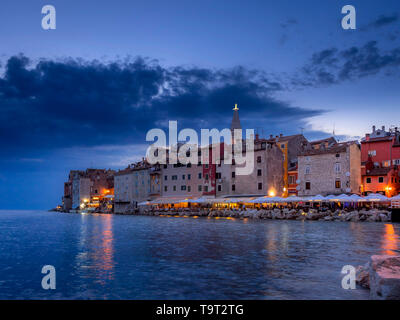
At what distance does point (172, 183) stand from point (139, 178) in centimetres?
1198

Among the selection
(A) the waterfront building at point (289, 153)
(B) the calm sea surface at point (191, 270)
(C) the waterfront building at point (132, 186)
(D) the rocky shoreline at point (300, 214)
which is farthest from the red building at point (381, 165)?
(C) the waterfront building at point (132, 186)

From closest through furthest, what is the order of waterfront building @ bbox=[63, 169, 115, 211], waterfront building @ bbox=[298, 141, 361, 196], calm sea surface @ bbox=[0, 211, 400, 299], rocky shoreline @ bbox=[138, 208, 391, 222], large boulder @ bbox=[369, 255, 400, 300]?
large boulder @ bbox=[369, 255, 400, 300]
calm sea surface @ bbox=[0, 211, 400, 299]
rocky shoreline @ bbox=[138, 208, 391, 222]
waterfront building @ bbox=[298, 141, 361, 196]
waterfront building @ bbox=[63, 169, 115, 211]

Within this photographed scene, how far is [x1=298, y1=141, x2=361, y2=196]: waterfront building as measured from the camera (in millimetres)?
46094

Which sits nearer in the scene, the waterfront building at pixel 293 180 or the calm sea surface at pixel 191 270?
the calm sea surface at pixel 191 270

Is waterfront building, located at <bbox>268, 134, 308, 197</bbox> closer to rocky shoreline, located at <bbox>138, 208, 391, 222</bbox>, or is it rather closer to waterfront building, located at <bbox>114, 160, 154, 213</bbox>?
rocky shoreline, located at <bbox>138, 208, 391, 222</bbox>

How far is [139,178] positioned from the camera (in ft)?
248

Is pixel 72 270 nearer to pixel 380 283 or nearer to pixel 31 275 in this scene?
pixel 31 275

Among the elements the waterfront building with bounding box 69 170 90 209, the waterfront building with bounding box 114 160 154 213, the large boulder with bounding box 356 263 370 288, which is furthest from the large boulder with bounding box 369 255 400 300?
the waterfront building with bounding box 69 170 90 209

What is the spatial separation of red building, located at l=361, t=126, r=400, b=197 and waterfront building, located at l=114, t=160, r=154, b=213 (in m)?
36.6

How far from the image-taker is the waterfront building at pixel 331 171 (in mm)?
46094

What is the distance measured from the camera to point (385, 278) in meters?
6.85

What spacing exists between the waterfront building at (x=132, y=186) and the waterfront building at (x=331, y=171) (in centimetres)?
3069

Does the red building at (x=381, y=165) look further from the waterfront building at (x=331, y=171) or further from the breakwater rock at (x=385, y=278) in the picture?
the breakwater rock at (x=385, y=278)
